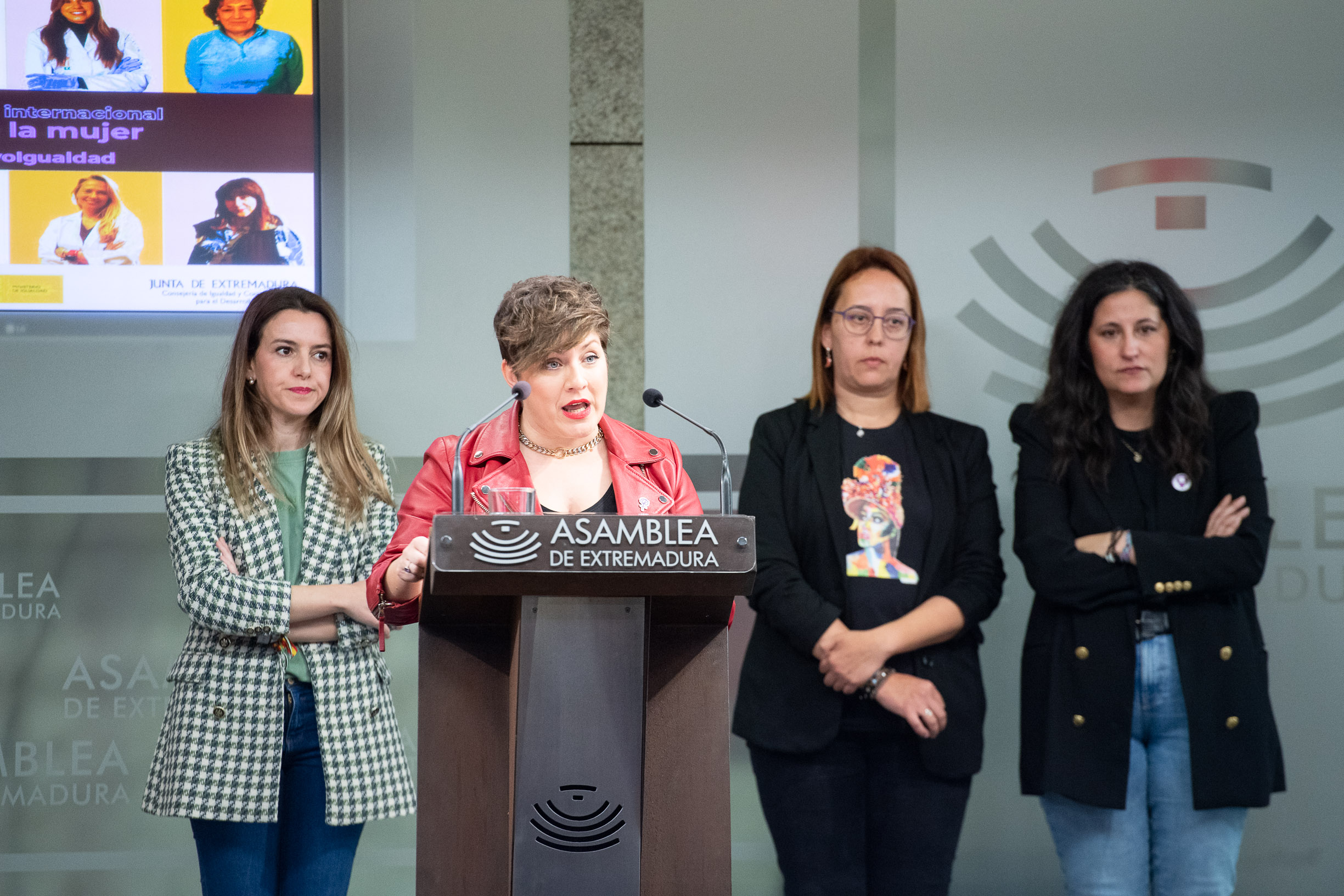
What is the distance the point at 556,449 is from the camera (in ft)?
6.70

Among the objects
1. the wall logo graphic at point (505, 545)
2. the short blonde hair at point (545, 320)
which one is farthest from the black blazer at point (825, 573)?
the wall logo graphic at point (505, 545)

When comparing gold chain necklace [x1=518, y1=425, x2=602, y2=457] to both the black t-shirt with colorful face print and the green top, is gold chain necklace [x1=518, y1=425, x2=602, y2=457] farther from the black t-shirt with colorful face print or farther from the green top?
the black t-shirt with colorful face print

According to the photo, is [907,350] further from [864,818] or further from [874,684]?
Answer: [864,818]

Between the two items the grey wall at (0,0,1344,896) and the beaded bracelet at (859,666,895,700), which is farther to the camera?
the grey wall at (0,0,1344,896)

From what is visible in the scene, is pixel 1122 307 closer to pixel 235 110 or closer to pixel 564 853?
pixel 564 853

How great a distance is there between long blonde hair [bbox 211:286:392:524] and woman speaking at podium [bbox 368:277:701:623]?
70 centimetres

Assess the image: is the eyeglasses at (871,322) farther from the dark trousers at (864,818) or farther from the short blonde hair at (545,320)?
the short blonde hair at (545,320)

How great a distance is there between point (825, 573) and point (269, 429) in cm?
131

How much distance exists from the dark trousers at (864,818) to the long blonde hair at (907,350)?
82 centimetres

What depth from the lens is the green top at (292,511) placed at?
8.36 ft

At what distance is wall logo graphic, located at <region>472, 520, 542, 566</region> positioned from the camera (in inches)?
60.4

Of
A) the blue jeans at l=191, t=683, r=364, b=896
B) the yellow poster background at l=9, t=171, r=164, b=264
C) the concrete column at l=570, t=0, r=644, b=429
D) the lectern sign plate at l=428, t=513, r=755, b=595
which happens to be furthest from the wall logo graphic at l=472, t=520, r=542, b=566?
the yellow poster background at l=9, t=171, r=164, b=264

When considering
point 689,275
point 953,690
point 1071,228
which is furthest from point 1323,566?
point 689,275

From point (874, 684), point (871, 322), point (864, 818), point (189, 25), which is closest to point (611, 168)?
point (871, 322)
